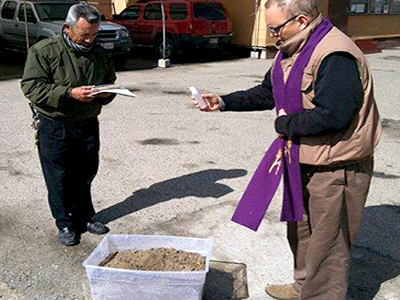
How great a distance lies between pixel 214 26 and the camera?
14.8 metres

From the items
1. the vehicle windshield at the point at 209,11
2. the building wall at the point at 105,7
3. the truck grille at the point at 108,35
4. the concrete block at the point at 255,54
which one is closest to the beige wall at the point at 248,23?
the concrete block at the point at 255,54

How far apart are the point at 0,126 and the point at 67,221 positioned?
4.08m

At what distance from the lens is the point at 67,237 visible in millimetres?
3824

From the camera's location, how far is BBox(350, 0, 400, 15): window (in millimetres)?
19625

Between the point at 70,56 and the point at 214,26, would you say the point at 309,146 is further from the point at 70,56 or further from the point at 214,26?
the point at 214,26

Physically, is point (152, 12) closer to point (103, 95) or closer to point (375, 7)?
point (375, 7)

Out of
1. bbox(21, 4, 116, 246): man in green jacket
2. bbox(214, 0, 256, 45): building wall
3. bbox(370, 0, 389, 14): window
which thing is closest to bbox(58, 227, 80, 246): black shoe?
bbox(21, 4, 116, 246): man in green jacket

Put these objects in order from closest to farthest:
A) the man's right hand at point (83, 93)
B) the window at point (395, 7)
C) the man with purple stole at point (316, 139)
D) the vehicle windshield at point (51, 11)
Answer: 1. the man with purple stole at point (316, 139)
2. the man's right hand at point (83, 93)
3. the vehicle windshield at point (51, 11)
4. the window at point (395, 7)

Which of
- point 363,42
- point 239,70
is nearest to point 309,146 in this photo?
point 239,70

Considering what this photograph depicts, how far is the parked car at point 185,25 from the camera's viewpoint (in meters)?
14.6

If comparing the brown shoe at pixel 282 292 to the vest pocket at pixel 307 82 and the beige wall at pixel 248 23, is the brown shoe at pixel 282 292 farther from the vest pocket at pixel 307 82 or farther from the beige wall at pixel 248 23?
the beige wall at pixel 248 23

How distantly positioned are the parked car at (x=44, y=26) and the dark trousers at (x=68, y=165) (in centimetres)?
911

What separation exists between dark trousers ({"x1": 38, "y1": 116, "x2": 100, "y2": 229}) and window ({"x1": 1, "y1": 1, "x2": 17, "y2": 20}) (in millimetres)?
11221

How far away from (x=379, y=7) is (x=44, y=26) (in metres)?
14.4
